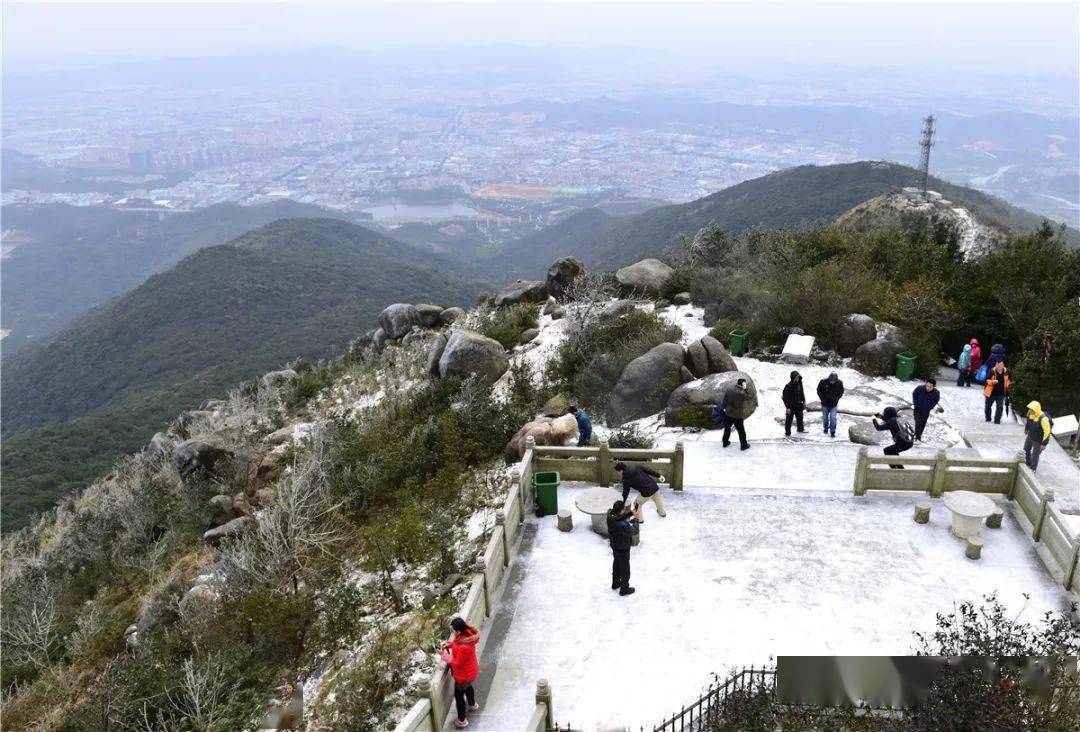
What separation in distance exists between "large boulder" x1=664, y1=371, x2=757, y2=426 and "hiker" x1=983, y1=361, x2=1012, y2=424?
478 centimetres

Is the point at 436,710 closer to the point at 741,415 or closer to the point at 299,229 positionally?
the point at 741,415

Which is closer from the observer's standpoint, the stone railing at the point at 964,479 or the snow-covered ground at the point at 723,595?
the snow-covered ground at the point at 723,595

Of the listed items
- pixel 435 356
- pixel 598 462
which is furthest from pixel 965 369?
pixel 435 356

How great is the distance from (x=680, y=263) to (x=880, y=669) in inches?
962

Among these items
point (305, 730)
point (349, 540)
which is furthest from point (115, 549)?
point (305, 730)

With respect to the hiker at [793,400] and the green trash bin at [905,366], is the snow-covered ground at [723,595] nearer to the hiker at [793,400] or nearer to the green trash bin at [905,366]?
the hiker at [793,400]

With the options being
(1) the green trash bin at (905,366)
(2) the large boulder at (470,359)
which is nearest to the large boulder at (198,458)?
(2) the large boulder at (470,359)

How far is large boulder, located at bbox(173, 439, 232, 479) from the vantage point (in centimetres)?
2309

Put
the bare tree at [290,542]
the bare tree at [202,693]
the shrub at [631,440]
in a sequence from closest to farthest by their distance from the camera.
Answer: the bare tree at [202,693] < the bare tree at [290,542] < the shrub at [631,440]

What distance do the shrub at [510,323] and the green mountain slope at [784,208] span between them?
27239mm

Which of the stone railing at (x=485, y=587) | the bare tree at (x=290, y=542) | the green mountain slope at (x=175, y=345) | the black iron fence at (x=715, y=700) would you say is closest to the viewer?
the black iron fence at (x=715, y=700)

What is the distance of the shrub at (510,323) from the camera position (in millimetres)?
26328

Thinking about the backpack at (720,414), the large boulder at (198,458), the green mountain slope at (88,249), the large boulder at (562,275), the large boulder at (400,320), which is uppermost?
the backpack at (720,414)

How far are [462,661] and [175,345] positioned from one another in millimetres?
67203
